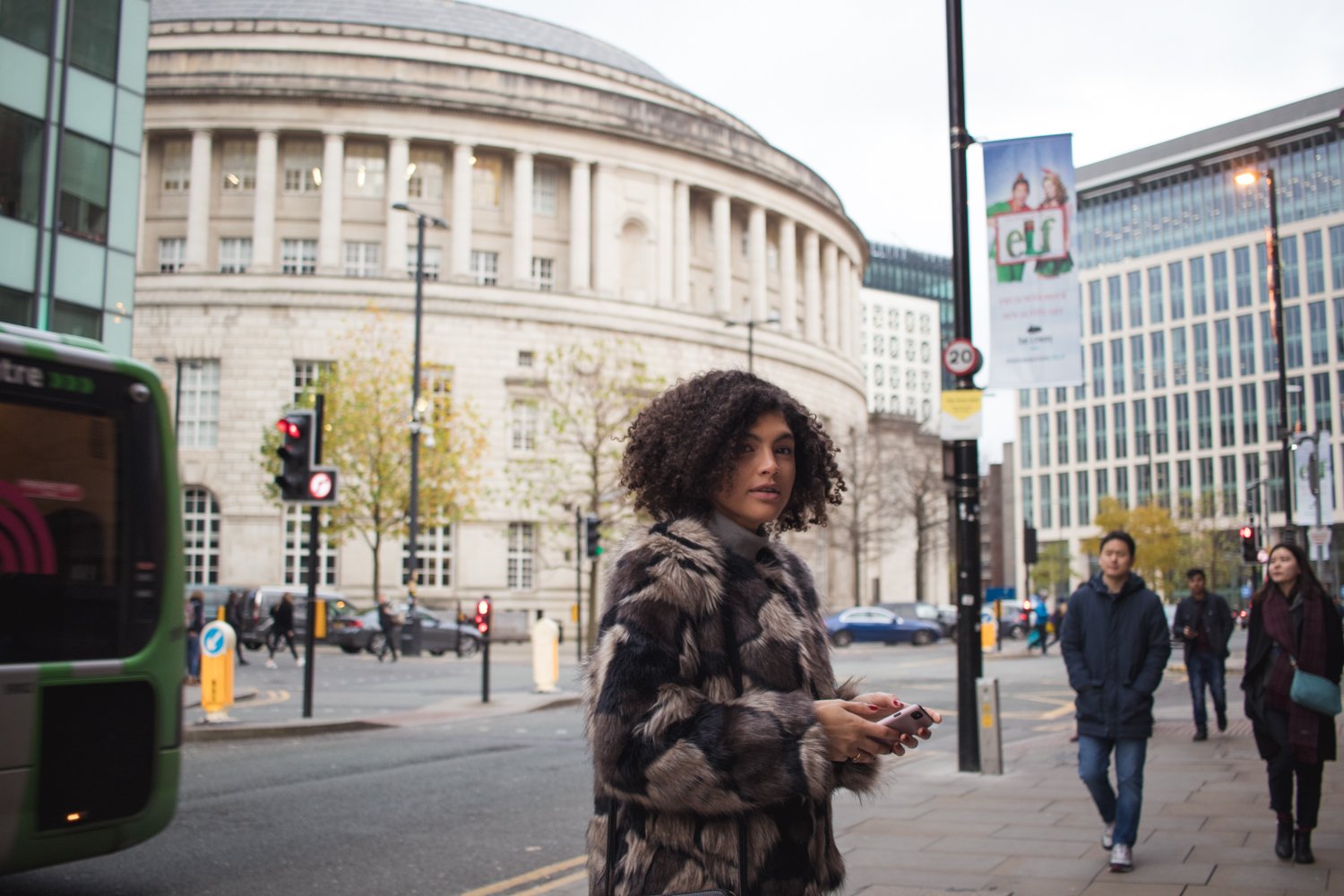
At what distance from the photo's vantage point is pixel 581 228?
5891 cm

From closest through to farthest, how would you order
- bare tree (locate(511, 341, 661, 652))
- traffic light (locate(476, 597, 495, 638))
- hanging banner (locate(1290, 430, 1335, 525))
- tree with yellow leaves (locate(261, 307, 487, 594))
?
traffic light (locate(476, 597, 495, 638)) → hanging banner (locate(1290, 430, 1335, 525)) → tree with yellow leaves (locate(261, 307, 487, 594)) → bare tree (locate(511, 341, 661, 652))

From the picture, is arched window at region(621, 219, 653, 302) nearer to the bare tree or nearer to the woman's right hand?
the bare tree

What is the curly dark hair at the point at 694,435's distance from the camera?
9.93 ft

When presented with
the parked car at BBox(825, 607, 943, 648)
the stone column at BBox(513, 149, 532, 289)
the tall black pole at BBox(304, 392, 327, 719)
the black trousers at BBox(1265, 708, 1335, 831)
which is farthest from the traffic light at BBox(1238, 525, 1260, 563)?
the stone column at BBox(513, 149, 532, 289)

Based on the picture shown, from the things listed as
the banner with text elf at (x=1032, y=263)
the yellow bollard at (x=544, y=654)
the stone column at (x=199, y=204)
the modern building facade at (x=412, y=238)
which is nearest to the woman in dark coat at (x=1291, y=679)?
the banner with text elf at (x=1032, y=263)

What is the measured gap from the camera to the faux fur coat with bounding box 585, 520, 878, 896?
2.64 meters

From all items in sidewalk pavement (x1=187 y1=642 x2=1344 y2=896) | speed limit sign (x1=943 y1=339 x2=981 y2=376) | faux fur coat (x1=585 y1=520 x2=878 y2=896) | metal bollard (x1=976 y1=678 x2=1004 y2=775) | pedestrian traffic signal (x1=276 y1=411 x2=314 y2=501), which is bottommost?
sidewalk pavement (x1=187 y1=642 x2=1344 y2=896)

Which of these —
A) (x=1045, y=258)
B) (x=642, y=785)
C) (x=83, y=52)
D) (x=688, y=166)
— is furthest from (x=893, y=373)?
(x=642, y=785)

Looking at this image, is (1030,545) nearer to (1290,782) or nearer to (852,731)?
(1290,782)

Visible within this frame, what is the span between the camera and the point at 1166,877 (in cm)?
688

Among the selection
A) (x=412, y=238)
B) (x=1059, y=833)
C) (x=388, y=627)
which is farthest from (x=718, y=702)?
(x=412, y=238)

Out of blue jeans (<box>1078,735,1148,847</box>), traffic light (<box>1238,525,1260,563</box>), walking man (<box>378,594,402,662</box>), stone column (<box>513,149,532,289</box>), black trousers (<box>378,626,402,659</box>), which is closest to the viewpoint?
blue jeans (<box>1078,735,1148,847</box>)

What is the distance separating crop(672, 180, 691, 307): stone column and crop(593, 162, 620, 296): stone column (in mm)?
3504

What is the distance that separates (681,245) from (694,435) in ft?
196
